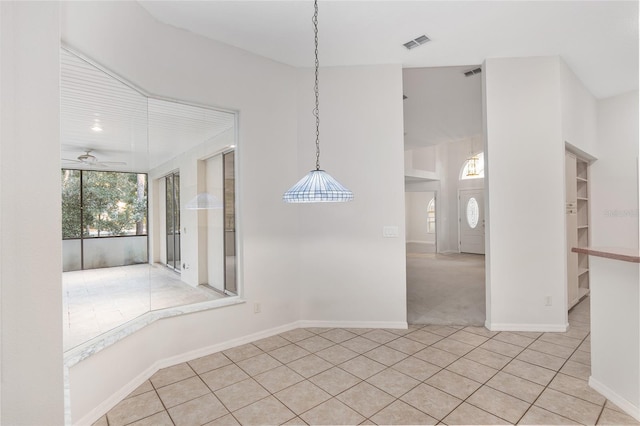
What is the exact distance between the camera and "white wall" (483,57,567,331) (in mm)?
3701

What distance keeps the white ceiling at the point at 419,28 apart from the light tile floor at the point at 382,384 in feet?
10.6

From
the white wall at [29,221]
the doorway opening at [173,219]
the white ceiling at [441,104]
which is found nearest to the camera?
the white wall at [29,221]

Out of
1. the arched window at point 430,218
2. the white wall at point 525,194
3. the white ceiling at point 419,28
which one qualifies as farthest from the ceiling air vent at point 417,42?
the arched window at point 430,218

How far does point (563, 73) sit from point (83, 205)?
5232mm

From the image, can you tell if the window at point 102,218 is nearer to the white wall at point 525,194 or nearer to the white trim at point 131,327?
the white trim at point 131,327

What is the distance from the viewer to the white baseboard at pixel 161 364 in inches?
87.2

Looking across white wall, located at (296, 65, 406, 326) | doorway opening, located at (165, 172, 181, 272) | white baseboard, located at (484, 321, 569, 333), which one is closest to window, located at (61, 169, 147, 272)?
doorway opening, located at (165, 172, 181, 272)

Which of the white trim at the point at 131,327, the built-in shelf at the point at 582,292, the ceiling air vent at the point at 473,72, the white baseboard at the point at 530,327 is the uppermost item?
the ceiling air vent at the point at 473,72

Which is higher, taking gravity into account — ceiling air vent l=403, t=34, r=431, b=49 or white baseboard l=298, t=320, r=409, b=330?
ceiling air vent l=403, t=34, r=431, b=49

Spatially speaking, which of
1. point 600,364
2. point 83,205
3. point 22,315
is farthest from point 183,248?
point 600,364

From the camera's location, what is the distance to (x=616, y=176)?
5137 mm

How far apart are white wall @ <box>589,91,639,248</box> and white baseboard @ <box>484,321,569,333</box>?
2511mm

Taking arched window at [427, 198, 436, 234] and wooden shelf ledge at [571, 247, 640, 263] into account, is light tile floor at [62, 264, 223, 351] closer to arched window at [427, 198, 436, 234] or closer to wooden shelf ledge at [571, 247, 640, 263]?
wooden shelf ledge at [571, 247, 640, 263]

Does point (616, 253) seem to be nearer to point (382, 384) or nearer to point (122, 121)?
point (382, 384)
